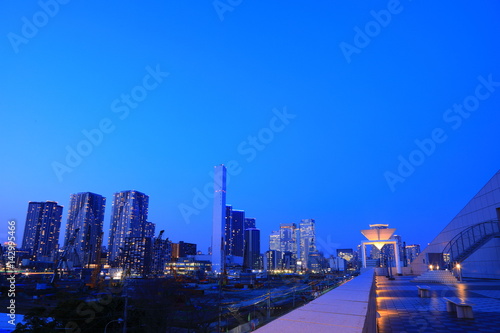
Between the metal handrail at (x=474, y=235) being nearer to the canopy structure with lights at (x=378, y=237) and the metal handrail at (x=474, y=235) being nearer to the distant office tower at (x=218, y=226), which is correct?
the canopy structure with lights at (x=378, y=237)

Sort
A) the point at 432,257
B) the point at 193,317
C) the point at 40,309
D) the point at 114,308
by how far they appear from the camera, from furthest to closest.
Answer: the point at 432,257, the point at 193,317, the point at 114,308, the point at 40,309

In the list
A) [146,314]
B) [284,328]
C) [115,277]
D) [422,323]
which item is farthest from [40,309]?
[115,277]

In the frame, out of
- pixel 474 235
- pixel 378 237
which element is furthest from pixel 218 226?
pixel 474 235

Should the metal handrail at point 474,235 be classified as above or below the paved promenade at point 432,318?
above

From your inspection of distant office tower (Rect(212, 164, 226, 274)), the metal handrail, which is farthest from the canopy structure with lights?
distant office tower (Rect(212, 164, 226, 274))

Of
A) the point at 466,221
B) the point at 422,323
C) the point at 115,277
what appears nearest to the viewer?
the point at 422,323

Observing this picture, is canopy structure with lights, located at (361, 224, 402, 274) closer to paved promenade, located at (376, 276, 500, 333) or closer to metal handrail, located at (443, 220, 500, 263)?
metal handrail, located at (443, 220, 500, 263)

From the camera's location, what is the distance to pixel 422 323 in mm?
10617

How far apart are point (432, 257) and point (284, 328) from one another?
160 ft

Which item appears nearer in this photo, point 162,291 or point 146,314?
point 146,314

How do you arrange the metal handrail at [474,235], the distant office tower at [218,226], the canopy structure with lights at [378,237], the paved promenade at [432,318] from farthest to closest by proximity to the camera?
1. the distant office tower at [218,226]
2. the canopy structure with lights at [378,237]
3. the metal handrail at [474,235]
4. the paved promenade at [432,318]

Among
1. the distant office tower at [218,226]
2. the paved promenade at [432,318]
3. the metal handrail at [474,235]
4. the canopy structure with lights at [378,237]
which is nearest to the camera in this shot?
the paved promenade at [432,318]

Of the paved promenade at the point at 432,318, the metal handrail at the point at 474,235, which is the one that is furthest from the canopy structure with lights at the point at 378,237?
the paved promenade at the point at 432,318

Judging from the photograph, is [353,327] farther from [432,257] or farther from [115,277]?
[115,277]
